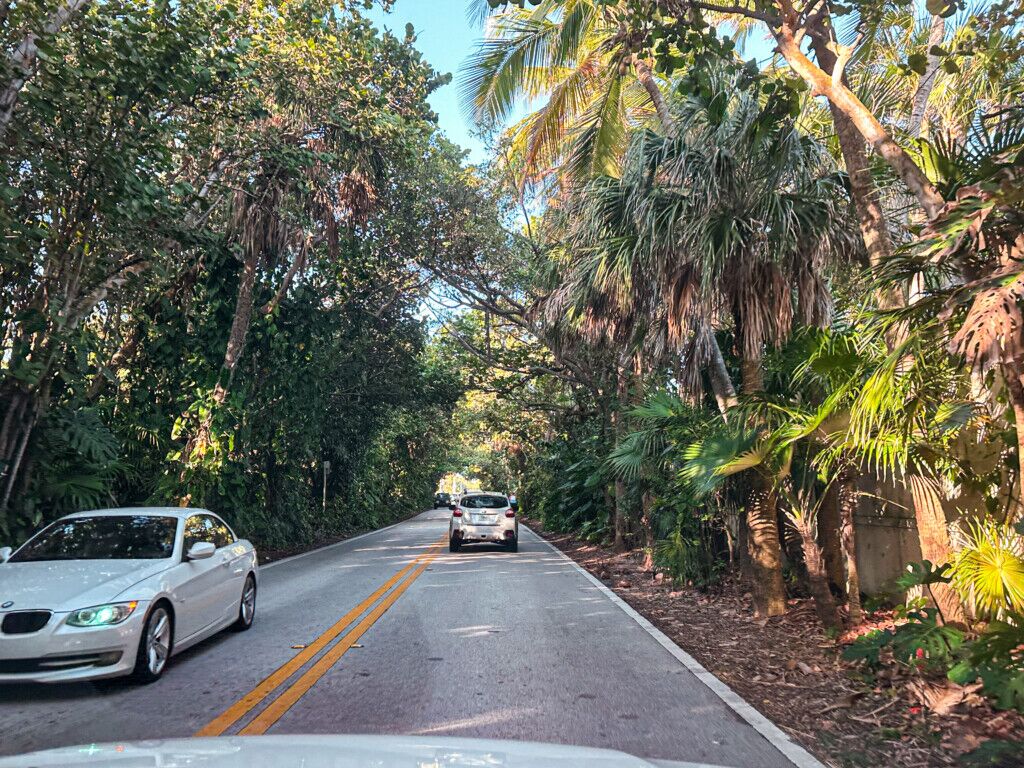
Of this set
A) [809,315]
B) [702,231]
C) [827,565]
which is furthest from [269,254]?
[827,565]

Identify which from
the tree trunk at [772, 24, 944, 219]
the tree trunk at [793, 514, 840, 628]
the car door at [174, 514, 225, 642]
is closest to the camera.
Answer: the tree trunk at [772, 24, 944, 219]

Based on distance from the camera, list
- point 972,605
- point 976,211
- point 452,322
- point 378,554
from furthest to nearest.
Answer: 1. point 452,322
2. point 378,554
3. point 972,605
4. point 976,211

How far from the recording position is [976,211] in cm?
432

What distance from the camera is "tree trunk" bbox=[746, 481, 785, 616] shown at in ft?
29.7

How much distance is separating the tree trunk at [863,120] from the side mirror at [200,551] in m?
6.77

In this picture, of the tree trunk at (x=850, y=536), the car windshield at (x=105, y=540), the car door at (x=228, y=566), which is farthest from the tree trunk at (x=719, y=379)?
the car windshield at (x=105, y=540)

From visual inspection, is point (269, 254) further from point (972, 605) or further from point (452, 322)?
point (972, 605)

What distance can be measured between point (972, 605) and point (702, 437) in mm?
4307

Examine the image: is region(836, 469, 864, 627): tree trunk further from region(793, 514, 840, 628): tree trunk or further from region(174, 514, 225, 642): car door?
region(174, 514, 225, 642): car door

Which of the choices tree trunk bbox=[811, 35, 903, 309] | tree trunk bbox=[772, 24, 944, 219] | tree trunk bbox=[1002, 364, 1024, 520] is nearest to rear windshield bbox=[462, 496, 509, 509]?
tree trunk bbox=[811, 35, 903, 309]

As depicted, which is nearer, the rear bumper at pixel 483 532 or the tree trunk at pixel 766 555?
the tree trunk at pixel 766 555

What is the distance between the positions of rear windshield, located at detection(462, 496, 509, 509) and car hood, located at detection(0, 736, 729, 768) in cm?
1626

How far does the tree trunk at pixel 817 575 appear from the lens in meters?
8.26

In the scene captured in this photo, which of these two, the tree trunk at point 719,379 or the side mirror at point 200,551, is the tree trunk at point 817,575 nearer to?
the tree trunk at point 719,379
